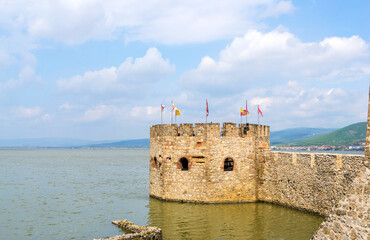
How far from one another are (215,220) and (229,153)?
4.62m

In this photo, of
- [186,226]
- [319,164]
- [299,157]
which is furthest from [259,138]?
[186,226]

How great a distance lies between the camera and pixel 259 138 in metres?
21.7

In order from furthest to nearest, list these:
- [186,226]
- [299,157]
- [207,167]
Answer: [207,167]
[299,157]
[186,226]

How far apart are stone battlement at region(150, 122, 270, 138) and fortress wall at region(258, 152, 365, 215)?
1.85 m

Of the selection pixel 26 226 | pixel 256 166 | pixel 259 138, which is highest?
pixel 259 138

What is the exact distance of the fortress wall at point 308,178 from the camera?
1583 centimetres

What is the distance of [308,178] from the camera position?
58.9 feet

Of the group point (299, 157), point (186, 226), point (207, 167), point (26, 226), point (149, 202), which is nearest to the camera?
point (186, 226)

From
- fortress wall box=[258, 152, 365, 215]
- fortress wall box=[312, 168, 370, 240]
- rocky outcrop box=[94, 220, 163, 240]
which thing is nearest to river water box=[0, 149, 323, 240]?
fortress wall box=[258, 152, 365, 215]

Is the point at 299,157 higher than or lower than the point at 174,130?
lower

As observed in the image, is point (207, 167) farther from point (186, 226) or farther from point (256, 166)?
point (186, 226)

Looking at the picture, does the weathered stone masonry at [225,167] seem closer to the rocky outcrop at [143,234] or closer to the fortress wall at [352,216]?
the rocky outcrop at [143,234]

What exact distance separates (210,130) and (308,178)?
19.8ft

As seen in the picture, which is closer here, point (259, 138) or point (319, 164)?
point (319, 164)
